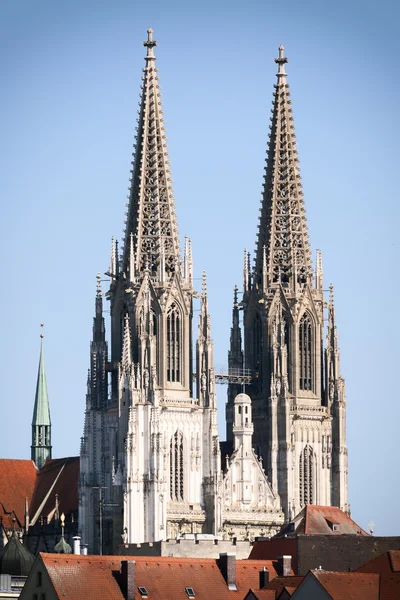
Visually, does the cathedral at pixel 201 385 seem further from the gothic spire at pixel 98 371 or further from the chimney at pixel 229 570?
the chimney at pixel 229 570

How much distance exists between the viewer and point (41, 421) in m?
189

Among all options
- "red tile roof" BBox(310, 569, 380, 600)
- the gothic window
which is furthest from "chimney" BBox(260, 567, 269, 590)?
the gothic window

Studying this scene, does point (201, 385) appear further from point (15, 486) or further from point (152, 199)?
point (15, 486)

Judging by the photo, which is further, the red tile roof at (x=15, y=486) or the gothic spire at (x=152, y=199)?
the red tile roof at (x=15, y=486)

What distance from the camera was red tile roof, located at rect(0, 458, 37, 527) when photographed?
176375 millimetres

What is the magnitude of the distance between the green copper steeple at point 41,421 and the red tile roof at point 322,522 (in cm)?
3212

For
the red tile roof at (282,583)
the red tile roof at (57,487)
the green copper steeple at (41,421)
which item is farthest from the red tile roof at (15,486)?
the red tile roof at (282,583)

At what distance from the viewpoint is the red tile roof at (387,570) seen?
11562 centimetres

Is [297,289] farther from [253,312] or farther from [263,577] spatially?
[263,577]

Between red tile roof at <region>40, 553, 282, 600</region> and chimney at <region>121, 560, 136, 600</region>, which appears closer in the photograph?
red tile roof at <region>40, 553, 282, 600</region>

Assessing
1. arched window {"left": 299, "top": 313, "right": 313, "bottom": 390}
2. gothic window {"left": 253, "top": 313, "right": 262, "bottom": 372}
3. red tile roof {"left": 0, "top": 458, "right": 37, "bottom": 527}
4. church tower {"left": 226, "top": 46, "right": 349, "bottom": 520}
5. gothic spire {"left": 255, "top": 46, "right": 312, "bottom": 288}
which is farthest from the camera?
red tile roof {"left": 0, "top": 458, "right": 37, "bottom": 527}

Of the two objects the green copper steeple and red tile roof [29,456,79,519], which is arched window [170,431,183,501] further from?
the green copper steeple

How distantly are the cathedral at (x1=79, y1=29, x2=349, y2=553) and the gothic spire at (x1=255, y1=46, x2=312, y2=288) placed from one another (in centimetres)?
9

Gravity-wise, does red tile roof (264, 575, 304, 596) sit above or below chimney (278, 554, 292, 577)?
below
